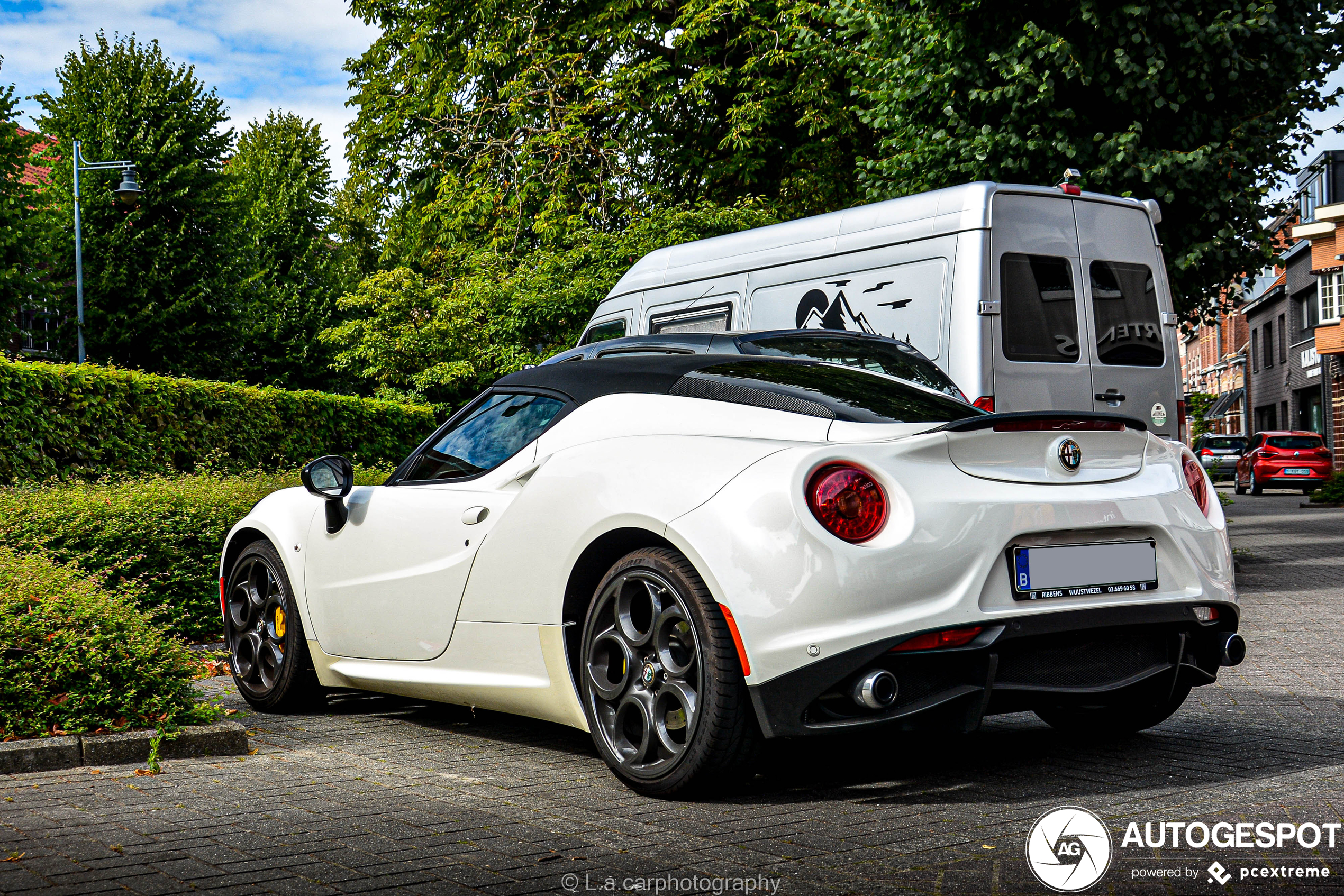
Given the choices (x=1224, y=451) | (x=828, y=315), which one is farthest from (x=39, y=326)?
(x=1224, y=451)

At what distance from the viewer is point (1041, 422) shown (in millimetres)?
4113

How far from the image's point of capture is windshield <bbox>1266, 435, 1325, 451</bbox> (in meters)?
35.9

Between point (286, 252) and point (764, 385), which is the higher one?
point (286, 252)

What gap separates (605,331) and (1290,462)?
2849cm

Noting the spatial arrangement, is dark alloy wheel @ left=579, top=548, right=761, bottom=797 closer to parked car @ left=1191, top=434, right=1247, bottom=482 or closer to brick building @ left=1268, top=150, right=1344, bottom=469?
brick building @ left=1268, top=150, right=1344, bottom=469

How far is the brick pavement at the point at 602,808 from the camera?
330 centimetres

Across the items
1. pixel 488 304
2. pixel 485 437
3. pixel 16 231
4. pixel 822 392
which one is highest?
pixel 16 231

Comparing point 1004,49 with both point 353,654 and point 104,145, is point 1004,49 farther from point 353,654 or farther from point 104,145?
point 104,145

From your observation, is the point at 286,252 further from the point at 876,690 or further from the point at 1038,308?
the point at 876,690

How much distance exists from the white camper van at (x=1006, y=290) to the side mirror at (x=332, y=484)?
4.78 m

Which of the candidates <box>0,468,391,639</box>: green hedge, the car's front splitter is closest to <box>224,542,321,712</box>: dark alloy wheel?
<box>0,468,391,639</box>: green hedge

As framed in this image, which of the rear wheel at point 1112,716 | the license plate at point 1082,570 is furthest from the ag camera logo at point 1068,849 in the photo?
the rear wheel at point 1112,716

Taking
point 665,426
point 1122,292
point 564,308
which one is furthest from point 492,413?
point 564,308

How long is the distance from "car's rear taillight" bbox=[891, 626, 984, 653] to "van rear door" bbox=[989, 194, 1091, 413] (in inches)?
215
